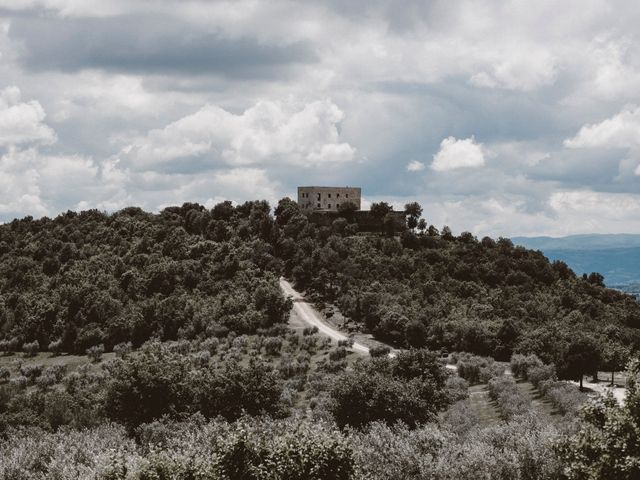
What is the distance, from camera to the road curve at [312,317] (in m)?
98.6

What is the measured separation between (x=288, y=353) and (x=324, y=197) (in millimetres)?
83163

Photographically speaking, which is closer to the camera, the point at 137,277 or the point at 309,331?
the point at 309,331

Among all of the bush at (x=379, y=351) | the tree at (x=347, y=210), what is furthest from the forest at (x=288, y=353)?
A: the tree at (x=347, y=210)

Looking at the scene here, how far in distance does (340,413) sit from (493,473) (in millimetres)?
23520

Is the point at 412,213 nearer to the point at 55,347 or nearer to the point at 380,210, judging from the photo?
the point at 380,210

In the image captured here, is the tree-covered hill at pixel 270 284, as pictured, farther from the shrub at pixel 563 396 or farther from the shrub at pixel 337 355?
the shrub at pixel 563 396

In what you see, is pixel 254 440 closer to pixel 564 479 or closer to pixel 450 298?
pixel 564 479

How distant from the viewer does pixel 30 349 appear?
10969cm

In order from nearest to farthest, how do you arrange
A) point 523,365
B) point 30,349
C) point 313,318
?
point 523,365, point 30,349, point 313,318

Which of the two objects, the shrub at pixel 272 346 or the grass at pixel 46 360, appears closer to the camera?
the shrub at pixel 272 346

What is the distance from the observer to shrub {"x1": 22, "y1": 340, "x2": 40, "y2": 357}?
109006 millimetres

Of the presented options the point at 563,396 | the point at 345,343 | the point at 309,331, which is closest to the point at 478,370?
the point at 563,396

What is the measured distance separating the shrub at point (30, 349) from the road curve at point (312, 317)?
145ft

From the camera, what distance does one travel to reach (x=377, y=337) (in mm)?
103812
